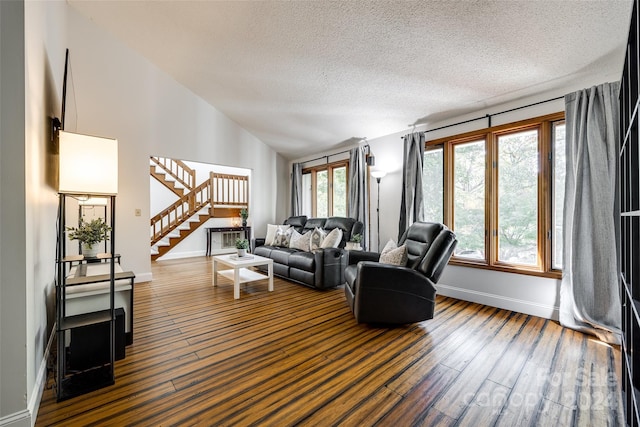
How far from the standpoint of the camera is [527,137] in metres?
3.21

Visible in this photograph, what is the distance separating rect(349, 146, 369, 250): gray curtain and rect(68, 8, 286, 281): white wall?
8.97 ft

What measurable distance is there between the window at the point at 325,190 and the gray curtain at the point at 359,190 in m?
0.48

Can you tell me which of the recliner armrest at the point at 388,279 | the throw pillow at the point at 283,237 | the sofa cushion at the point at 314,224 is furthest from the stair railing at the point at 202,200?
the recliner armrest at the point at 388,279

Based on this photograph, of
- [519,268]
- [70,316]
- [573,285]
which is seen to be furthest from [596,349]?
[70,316]

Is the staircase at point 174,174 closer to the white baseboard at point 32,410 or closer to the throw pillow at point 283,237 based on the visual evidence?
the throw pillow at point 283,237

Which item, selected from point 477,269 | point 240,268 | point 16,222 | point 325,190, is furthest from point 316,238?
point 16,222

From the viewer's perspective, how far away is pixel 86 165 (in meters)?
1.74

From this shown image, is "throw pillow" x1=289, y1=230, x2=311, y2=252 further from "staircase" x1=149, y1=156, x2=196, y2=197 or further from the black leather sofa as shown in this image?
"staircase" x1=149, y1=156, x2=196, y2=197

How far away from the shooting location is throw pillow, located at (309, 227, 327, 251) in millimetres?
4543

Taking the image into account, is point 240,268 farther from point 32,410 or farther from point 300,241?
point 32,410

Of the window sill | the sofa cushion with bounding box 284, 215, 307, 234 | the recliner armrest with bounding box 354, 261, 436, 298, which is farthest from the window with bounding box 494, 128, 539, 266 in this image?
the sofa cushion with bounding box 284, 215, 307, 234

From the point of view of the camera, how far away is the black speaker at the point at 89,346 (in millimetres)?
1793

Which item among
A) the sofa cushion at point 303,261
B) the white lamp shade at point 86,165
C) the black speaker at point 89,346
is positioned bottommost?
the black speaker at point 89,346

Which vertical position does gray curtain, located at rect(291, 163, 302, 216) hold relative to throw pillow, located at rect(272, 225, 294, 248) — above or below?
above
